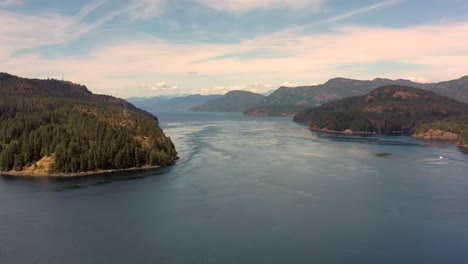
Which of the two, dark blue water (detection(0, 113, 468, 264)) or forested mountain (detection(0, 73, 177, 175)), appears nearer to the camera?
dark blue water (detection(0, 113, 468, 264))

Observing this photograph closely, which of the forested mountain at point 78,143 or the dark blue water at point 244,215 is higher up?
the forested mountain at point 78,143

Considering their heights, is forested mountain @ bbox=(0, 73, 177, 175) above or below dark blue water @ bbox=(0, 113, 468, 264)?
above

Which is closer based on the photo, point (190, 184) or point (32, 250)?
point (32, 250)

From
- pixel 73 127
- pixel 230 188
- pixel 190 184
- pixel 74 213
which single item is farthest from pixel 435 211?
pixel 73 127

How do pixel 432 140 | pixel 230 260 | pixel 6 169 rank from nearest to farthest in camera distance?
pixel 230 260 → pixel 6 169 → pixel 432 140

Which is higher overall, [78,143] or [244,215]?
[78,143]

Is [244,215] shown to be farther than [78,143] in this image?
No

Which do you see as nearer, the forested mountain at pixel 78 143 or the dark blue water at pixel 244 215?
the dark blue water at pixel 244 215

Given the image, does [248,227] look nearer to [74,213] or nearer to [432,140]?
[74,213]
